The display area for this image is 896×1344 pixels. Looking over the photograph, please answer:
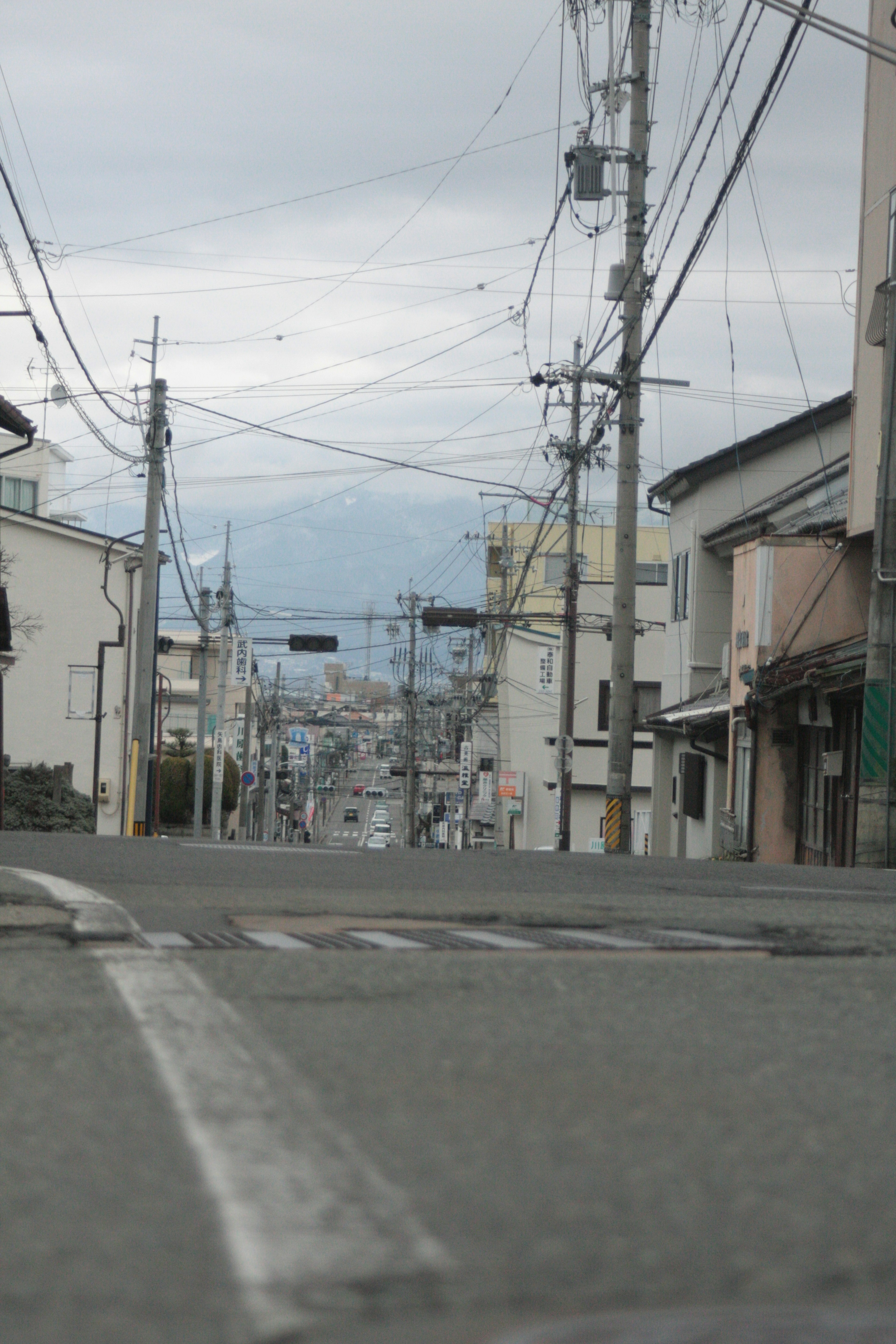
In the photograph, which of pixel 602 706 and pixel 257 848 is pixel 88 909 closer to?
pixel 257 848

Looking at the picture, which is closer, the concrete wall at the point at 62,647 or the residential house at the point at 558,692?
the concrete wall at the point at 62,647

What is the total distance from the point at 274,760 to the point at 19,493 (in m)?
15.8

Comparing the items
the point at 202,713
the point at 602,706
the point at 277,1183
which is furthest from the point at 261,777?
the point at 277,1183

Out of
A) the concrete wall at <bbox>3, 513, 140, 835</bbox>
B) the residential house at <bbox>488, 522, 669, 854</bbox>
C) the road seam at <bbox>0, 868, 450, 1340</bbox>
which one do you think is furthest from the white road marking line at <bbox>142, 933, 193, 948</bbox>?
the concrete wall at <bbox>3, 513, 140, 835</bbox>

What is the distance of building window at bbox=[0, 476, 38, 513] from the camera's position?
200ft

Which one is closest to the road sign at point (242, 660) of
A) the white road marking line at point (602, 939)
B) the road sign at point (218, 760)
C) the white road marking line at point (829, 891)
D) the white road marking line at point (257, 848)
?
the road sign at point (218, 760)

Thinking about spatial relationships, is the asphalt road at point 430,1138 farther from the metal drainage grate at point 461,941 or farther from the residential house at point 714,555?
the residential house at point 714,555

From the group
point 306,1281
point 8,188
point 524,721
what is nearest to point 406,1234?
point 306,1281

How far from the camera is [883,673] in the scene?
1733 centimetres

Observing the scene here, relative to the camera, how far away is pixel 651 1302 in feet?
7.57

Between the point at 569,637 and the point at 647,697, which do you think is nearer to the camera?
the point at 569,637

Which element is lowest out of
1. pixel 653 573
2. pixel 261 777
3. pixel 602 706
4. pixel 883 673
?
pixel 261 777

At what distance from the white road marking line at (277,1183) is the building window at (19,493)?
5938cm

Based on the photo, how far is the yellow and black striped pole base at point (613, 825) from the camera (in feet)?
81.4
